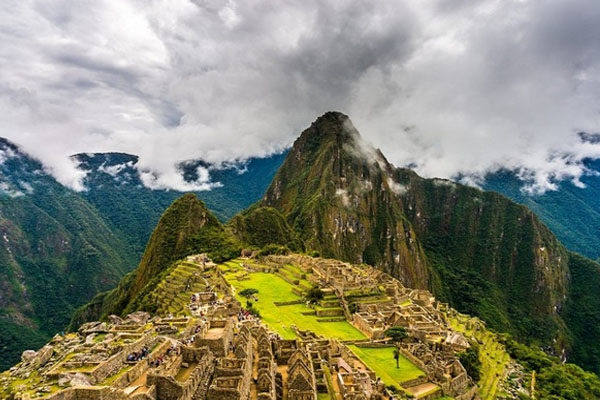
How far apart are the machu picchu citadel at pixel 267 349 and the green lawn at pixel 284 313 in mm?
196

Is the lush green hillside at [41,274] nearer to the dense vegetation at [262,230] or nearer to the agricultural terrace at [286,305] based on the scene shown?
the dense vegetation at [262,230]

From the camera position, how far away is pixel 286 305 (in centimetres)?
5722

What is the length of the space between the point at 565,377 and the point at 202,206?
9783 centimetres

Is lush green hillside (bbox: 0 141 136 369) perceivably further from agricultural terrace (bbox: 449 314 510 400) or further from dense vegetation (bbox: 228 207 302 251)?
A: agricultural terrace (bbox: 449 314 510 400)

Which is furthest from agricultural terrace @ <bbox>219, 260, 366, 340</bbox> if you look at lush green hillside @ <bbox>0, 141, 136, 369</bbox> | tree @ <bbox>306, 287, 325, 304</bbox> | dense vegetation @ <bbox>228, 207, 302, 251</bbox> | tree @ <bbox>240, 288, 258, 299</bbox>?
lush green hillside @ <bbox>0, 141, 136, 369</bbox>

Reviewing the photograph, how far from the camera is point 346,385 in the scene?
1025 inches

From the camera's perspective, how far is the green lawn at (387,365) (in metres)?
35.0

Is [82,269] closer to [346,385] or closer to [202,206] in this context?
[202,206]

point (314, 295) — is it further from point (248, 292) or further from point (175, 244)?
point (175, 244)

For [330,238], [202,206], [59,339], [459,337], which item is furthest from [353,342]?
[330,238]

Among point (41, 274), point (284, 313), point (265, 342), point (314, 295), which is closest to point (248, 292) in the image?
point (284, 313)

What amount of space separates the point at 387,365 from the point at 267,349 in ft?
56.3

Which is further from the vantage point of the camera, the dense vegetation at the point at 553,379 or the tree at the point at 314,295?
the tree at the point at 314,295

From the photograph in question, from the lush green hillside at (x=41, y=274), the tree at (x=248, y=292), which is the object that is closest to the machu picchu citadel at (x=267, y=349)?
the tree at (x=248, y=292)
